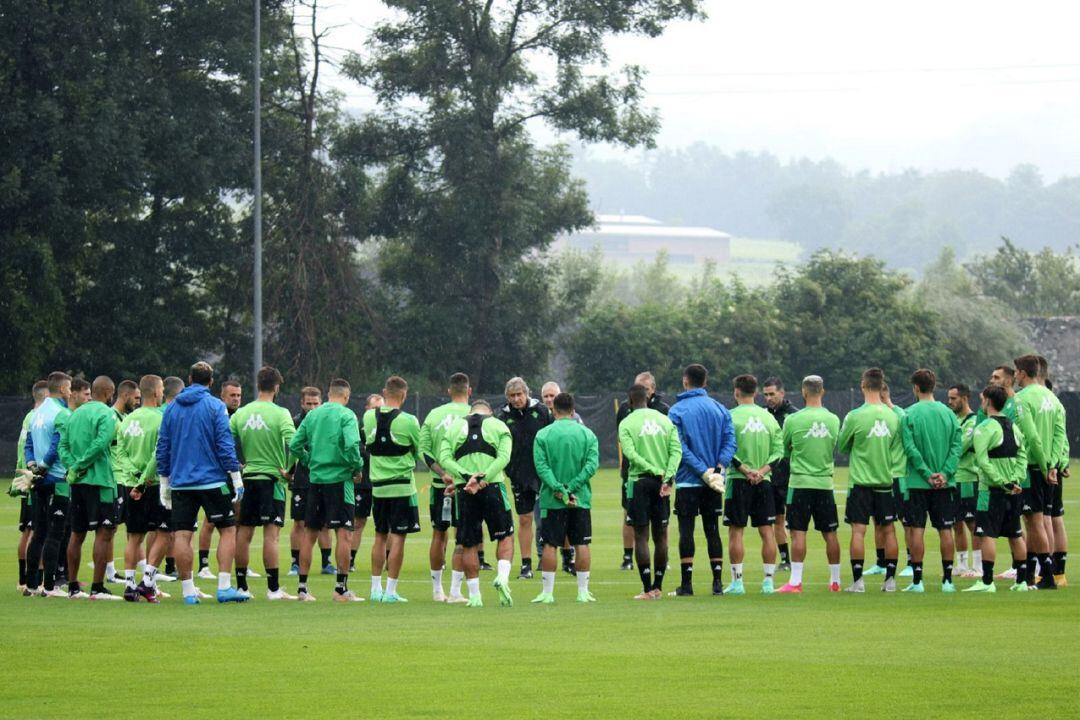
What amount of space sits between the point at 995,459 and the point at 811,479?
1.83 metres

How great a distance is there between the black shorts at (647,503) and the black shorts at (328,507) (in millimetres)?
2755

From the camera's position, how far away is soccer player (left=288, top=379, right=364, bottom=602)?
17016 millimetres

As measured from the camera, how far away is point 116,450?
17.7m

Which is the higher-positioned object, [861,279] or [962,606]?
[861,279]

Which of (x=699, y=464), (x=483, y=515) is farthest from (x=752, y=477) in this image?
(x=483, y=515)

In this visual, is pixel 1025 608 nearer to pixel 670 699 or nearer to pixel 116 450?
pixel 670 699

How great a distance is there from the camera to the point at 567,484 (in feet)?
54.6

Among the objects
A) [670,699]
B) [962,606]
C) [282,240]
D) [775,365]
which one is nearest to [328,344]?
[282,240]

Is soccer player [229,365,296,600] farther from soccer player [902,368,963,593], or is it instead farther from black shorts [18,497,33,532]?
soccer player [902,368,963,593]

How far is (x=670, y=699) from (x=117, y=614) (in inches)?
267

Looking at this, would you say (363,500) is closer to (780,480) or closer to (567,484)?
(567,484)

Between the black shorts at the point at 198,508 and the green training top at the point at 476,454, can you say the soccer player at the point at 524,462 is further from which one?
the black shorts at the point at 198,508

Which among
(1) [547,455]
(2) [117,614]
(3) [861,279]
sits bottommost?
(2) [117,614]

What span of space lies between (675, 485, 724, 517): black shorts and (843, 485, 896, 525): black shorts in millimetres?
1308
